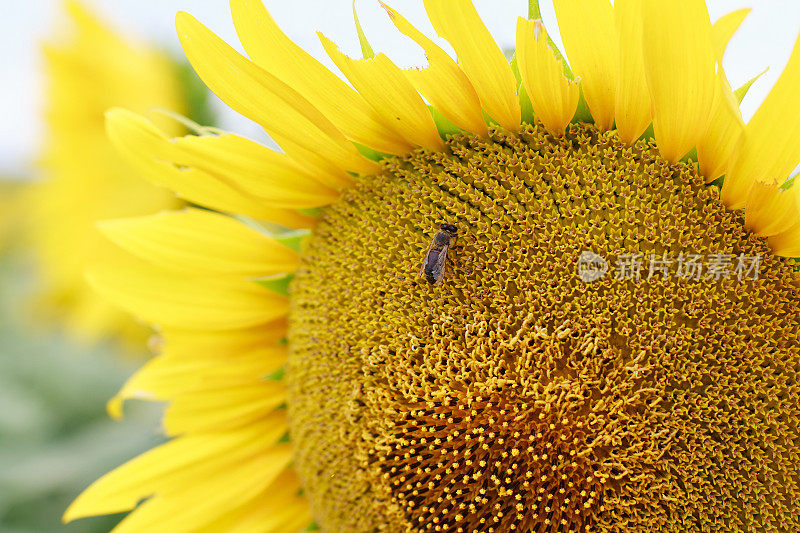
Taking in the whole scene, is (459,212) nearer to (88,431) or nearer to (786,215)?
(786,215)

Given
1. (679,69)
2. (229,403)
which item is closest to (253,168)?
(229,403)

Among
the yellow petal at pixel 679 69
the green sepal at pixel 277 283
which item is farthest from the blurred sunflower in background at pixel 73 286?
the yellow petal at pixel 679 69

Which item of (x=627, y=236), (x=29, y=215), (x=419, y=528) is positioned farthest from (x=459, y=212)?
(x=29, y=215)

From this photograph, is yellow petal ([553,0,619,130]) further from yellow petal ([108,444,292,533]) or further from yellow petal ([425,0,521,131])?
yellow petal ([108,444,292,533])

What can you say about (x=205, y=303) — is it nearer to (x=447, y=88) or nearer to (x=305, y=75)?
(x=305, y=75)

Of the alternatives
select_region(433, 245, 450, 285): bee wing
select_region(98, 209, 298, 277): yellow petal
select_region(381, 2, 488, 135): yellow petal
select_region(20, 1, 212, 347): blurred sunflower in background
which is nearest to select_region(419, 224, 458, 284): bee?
select_region(433, 245, 450, 285): bee wing

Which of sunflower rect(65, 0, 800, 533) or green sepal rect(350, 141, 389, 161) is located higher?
green sepal rect(350, 141, 389, 161)

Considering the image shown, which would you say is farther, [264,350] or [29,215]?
[29,215]
